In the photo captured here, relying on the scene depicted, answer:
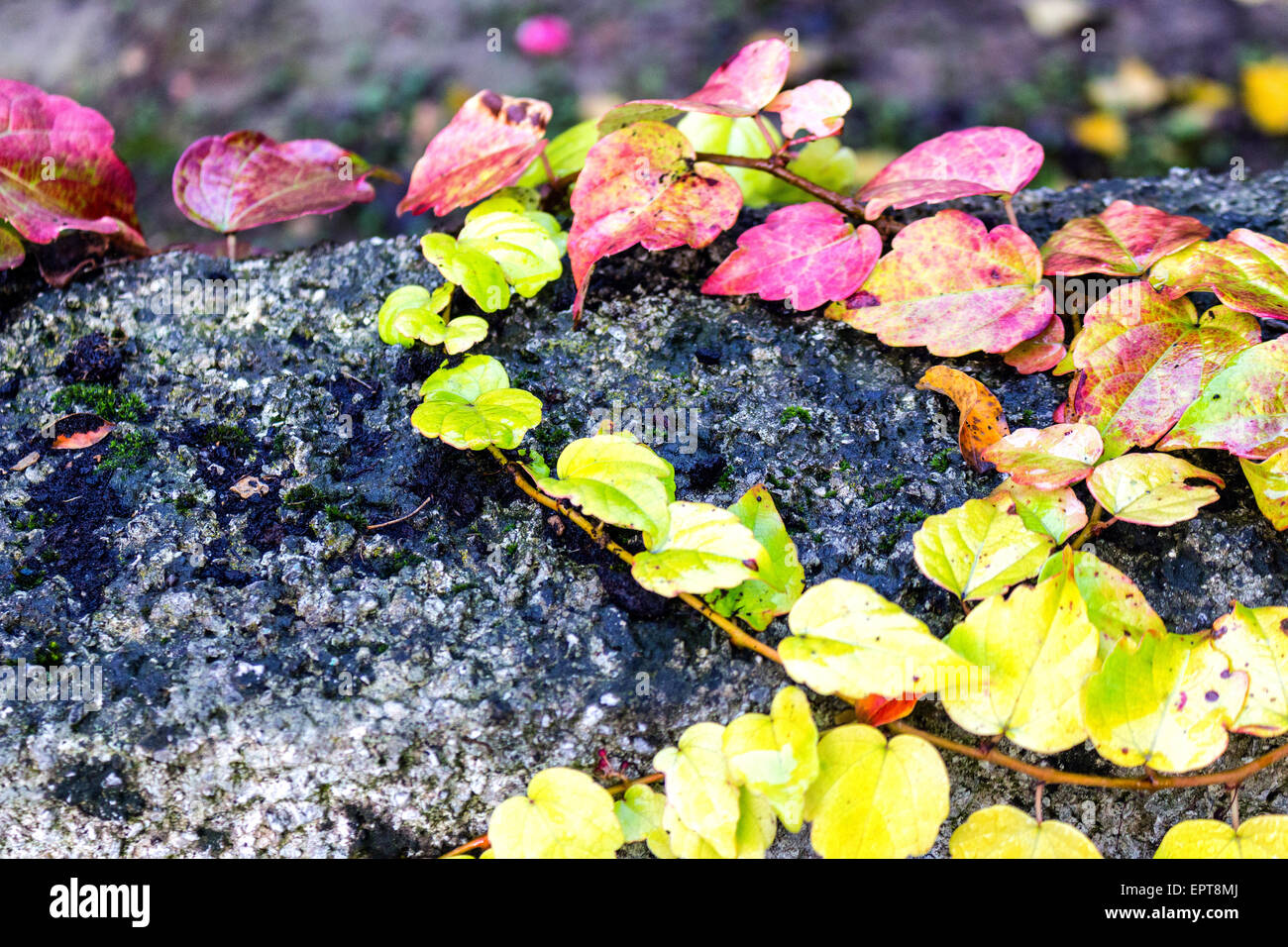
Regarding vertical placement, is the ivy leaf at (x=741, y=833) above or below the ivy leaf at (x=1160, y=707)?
below

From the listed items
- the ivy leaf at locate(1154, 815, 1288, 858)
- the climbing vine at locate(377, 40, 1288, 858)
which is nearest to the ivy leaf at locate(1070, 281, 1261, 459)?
the climbing vine at locate(377, 40, 1288, 858)

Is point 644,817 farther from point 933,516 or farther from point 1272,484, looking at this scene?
point 1272,484

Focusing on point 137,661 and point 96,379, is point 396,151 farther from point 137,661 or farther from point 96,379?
point 137,661

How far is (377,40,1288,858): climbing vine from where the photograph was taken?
2.90 ft

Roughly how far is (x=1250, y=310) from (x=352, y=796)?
1.11m

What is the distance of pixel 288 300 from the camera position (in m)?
1.31

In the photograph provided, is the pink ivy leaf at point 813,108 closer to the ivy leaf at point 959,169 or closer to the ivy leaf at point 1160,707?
the ivy leaf at point 959,169

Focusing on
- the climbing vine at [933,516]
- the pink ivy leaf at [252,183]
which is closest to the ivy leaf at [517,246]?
the climbing vine at [933,516]

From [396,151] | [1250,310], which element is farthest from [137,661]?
[396,151]

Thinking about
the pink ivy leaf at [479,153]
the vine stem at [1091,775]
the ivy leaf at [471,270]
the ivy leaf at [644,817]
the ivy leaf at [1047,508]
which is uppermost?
the pink ivy leaf at [479,153]

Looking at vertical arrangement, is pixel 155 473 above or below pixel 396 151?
below

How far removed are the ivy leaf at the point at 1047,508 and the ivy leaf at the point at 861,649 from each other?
0.69 feet

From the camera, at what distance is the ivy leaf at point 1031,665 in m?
0.88

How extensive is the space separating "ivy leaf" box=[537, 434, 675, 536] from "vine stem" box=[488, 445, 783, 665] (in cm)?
2
